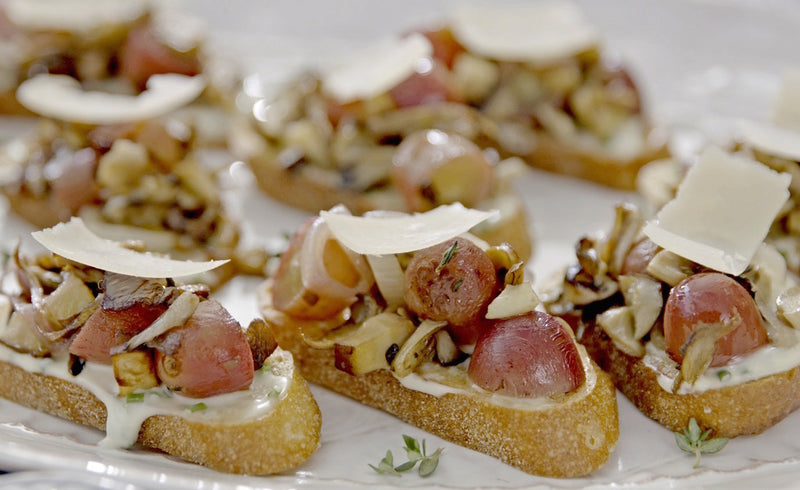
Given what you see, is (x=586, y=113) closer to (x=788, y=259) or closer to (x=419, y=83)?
(x=419, y=83)

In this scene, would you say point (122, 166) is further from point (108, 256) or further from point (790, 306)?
point (790, 306)

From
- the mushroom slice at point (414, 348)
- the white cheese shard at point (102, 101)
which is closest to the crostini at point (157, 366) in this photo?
the mushroom slice at point (414, 348)

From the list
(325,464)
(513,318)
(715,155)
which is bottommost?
(325,464)

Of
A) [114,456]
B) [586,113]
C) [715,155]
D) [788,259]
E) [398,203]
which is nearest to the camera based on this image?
[114,456]

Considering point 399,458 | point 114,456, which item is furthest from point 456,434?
point 114,456

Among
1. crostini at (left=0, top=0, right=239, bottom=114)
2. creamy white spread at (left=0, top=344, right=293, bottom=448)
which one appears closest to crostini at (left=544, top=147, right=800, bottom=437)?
creamy white spread at (left=0, top=344, right=293, bottom=448)

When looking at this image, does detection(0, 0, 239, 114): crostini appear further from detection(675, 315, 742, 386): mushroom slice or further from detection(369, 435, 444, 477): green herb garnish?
detection(675, 315, 742, 386): mushroom slice
